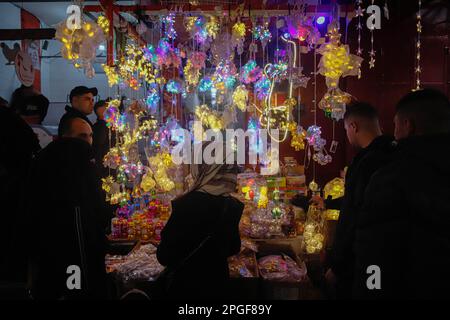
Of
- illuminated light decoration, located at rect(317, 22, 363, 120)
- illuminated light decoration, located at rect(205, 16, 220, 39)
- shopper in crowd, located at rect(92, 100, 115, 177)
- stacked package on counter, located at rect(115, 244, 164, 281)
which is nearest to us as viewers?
stacked package on counter, located at rect(115, 244, 164, 281)

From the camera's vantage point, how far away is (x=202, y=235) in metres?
1.75

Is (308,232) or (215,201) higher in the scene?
(215,201)

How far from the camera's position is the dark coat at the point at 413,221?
1.26 m

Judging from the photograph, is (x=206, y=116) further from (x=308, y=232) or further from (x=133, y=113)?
(x=308, y=232)

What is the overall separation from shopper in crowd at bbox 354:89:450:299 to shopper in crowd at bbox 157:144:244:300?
27.2 inches

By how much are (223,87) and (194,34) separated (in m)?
0.62

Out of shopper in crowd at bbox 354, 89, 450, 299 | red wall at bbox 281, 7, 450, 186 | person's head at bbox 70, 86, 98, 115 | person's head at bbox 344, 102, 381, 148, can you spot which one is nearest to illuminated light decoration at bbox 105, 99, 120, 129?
person's head at bbox 70, 86, 98, 115

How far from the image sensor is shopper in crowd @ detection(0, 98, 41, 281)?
1.96 metres

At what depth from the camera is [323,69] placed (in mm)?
2658

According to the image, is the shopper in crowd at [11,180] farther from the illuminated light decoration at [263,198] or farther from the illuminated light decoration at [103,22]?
the illuminated light decoration at [263,198]

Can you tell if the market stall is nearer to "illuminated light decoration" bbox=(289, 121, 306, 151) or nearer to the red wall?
"illuminated light decoration" bbox=(289, 121, 306, 151)
